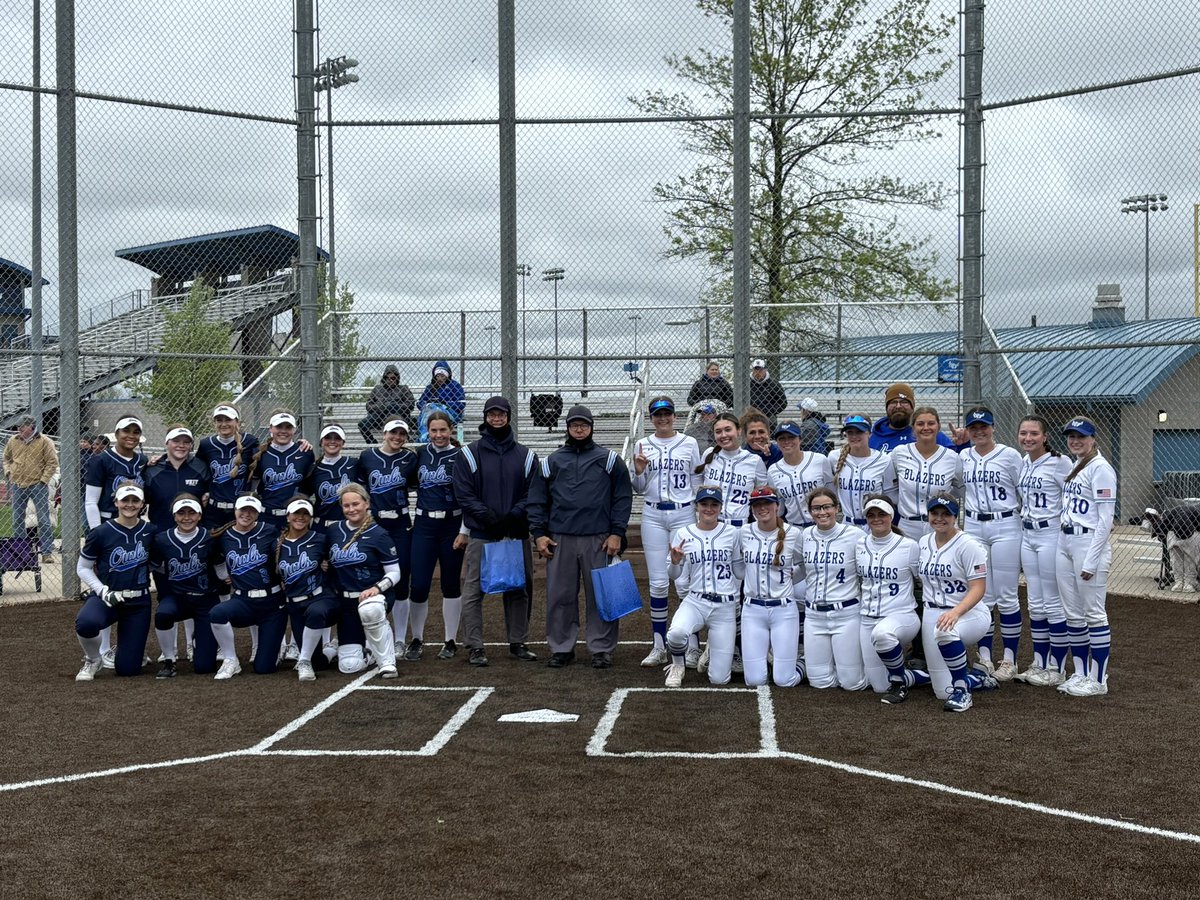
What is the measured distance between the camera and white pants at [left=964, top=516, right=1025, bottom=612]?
8281mm

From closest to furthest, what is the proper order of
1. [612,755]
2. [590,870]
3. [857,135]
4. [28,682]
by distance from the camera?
[590,870], [612,755], [28,682], [857,135]

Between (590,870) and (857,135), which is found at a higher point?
(857,135)

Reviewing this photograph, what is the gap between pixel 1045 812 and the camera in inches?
208

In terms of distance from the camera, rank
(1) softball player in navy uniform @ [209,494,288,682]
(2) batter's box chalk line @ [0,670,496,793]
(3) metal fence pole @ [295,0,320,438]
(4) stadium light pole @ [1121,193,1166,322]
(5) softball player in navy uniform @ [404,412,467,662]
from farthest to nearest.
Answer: (3) metal fence pole @ [295,0,320,438] < (4) stadium light pole @ [1121,193,1166,322] < (5) softball player in navy uniform @ [404,412,467,662] < (1) softball player in navy uniform @ [209,494,288,682] < (2) batter's box chalk line @ [0,670,496,793]

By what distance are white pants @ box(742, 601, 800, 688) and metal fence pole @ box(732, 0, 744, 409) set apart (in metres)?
3.76

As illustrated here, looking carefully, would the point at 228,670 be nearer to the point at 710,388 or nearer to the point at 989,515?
the point at 989,515

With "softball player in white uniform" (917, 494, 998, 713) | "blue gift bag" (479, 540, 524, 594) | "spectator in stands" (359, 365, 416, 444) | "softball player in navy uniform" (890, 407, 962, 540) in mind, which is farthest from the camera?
"spectator in stands" (359, 365, 416, 444)

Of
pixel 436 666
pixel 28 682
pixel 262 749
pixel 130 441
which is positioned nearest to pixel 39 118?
pixel 130 441

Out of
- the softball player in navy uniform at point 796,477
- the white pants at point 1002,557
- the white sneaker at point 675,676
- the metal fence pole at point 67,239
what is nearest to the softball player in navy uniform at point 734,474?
the softball player in navy uniform at point 796,477

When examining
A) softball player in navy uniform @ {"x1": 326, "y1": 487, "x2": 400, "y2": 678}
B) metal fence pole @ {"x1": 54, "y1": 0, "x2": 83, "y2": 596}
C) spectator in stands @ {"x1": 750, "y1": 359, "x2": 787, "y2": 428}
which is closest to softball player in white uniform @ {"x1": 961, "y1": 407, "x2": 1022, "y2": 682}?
softball player in navy uniform @ {"x1": 326, "y1": 487, "x2": 400, "y2": 678}

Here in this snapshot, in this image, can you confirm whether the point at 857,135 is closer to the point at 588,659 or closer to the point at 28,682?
the point at 588,659

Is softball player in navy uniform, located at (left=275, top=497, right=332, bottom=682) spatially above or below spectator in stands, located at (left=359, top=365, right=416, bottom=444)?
below

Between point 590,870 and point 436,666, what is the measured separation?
15.1 ft

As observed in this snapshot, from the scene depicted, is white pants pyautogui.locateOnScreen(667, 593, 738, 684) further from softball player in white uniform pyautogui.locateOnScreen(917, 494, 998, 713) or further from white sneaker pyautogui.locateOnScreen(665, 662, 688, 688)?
softball player in white uniform pyautogui.locateOnScreen(917, 494, 998, 713)
